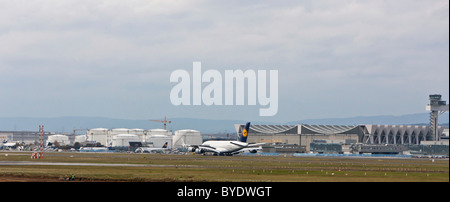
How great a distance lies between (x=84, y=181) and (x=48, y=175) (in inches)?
457

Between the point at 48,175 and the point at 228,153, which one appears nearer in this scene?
the point at 48,175
